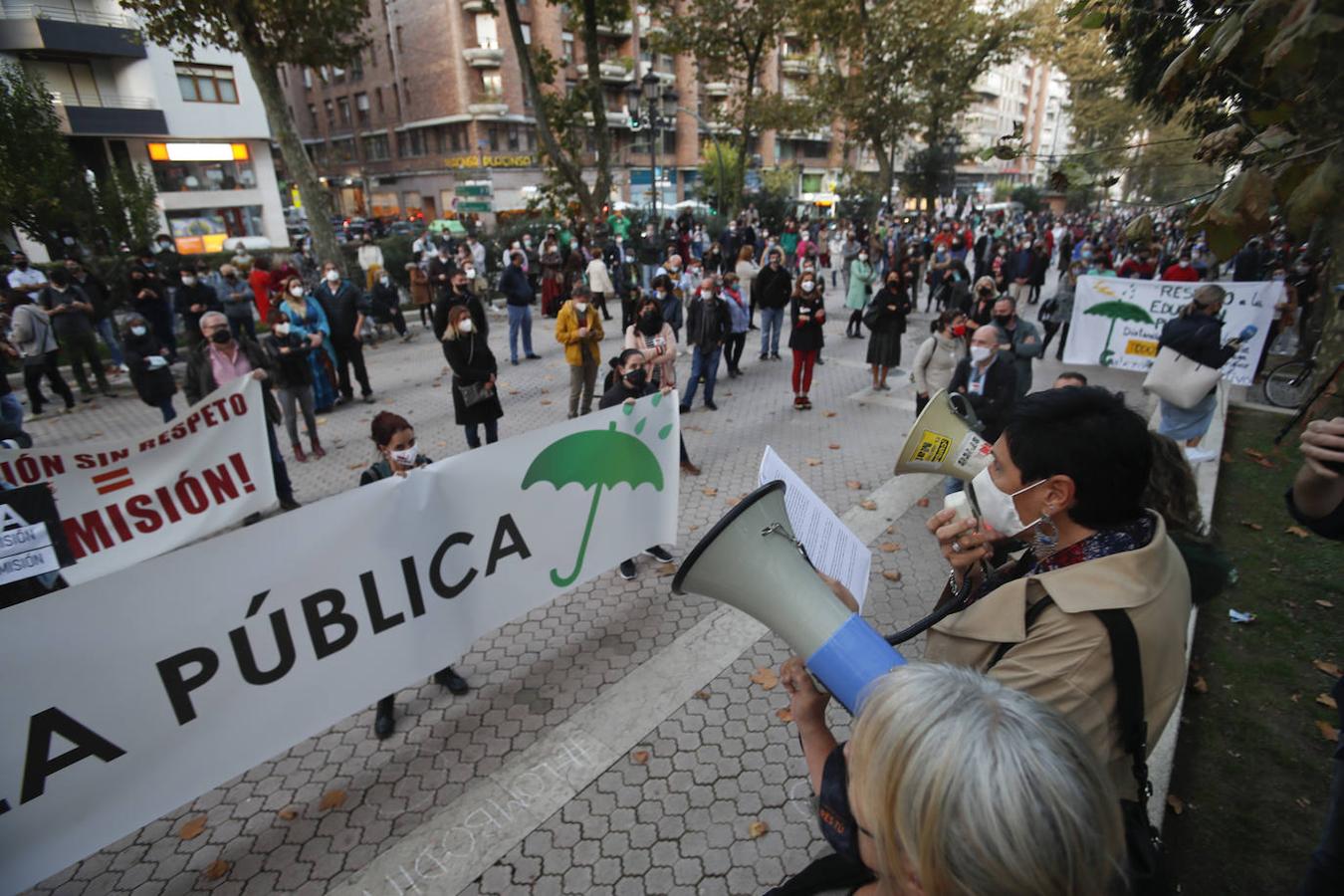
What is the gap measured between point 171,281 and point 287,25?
19.2 feet

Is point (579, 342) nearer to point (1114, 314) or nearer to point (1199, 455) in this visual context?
point (1199, 455)

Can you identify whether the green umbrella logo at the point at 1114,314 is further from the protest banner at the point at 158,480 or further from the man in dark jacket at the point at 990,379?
the protest banner at the point at 158,480

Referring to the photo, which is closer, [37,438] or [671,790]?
[671,790]

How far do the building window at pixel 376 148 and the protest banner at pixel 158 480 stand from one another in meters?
50.8

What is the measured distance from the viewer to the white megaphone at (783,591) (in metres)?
1.56

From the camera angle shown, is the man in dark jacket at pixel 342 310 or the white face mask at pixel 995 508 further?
the man in dark jacket at pixel 342 310

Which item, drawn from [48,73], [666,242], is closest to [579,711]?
[666,242]

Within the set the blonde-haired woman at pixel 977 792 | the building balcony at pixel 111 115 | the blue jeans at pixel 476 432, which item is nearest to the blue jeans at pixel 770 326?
the blue jeans at pixel 476 432

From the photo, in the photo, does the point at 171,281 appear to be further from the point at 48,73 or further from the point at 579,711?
the point at 48,73

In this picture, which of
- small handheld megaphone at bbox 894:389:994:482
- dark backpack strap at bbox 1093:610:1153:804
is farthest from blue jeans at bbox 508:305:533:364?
dark backpack strap at bbox 1093:610:1153:804

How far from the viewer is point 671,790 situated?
3.31 metres

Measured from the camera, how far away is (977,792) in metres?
0.89

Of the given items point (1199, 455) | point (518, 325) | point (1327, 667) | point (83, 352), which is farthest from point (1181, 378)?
point (83, 352)

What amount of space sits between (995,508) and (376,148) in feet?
189
